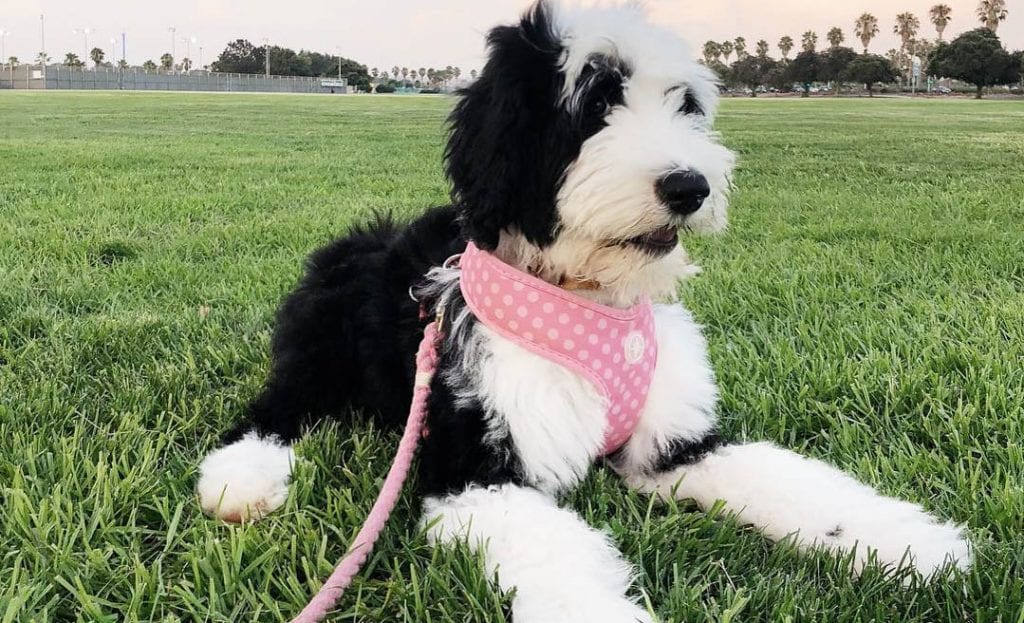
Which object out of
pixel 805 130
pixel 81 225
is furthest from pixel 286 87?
pixel 81 225

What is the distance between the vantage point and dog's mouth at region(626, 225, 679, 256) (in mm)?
2047

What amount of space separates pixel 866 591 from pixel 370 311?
1707 mm

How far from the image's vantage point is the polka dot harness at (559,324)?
2.21 meters

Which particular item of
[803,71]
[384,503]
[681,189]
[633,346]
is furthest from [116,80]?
[681,189]

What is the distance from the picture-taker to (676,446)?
246 centimetres

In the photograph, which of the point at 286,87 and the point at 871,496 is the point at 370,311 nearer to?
the point at 871,496

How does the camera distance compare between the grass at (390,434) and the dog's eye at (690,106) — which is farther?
the dog's eye at (690,106)

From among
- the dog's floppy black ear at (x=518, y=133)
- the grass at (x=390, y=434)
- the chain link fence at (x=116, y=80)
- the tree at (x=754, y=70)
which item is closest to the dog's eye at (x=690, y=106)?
the dog's floppy black ear at (x=518, y=133)

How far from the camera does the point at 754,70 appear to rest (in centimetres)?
9600

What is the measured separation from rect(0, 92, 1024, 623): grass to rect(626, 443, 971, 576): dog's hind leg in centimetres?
8

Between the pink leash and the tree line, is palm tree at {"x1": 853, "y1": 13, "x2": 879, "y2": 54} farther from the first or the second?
the pink leash

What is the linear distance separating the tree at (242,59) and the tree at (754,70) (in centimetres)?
6597

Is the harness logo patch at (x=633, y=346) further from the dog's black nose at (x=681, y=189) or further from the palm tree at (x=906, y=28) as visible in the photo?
the palm tree at (x=906, y=28)

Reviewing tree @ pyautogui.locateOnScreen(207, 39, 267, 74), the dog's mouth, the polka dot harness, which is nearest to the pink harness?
the polka dot harness
